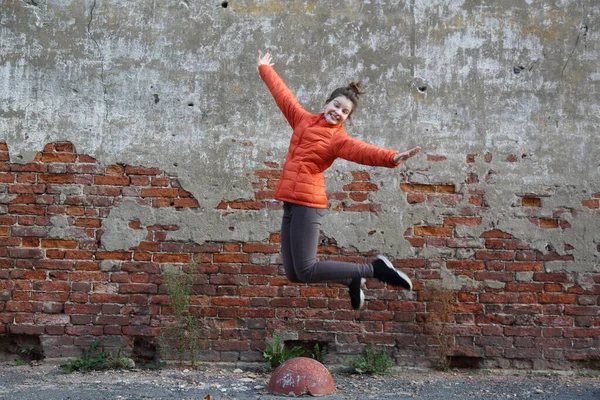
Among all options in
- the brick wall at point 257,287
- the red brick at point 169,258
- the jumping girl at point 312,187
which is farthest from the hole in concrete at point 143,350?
the jumping girl at point 312,187

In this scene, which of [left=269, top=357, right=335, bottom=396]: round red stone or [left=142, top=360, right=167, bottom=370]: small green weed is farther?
[left=142, top=360, right=167, bottom=370]: small green weed

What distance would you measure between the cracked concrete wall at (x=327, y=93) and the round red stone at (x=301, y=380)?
3.92 ft

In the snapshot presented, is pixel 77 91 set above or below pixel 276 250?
above

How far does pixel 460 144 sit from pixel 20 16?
3.72 metres

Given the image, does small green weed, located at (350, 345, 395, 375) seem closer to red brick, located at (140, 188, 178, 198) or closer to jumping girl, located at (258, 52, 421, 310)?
jumping girl, located at (258, 52, 421, 310)

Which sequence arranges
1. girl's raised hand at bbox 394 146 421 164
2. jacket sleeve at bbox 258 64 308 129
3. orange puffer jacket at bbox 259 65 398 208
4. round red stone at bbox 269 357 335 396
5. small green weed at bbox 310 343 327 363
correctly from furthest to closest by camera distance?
small green weed at bbox 310 343 327 363
round red stone at bbox 269 357 335 396
jacket sleeve at bbox 258 64 308 129
orange puffer jacket at bbox 259 65 398 208
girl's raised hand at bbox 394 146 421 164

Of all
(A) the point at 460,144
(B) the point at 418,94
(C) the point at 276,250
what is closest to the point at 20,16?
(C) the point at 276,250

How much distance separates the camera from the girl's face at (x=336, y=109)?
4219 millimetres

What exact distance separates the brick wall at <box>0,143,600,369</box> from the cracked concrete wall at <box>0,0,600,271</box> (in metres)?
0.10

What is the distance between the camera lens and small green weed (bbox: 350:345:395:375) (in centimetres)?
538

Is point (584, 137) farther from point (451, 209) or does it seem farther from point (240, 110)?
point (240, 110)

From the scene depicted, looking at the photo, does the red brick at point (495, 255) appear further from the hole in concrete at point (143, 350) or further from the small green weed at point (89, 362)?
the small green weed at point (89, 362)

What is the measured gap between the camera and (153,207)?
553 centimetres

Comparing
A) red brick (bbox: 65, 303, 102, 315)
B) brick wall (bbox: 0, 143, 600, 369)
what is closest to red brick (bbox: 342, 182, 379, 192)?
brick wall (bbox: 0, 143, 600, 369)
